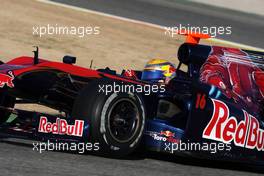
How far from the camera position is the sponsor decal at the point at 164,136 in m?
7.26

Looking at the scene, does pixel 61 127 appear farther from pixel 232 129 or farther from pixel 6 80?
pixel 232 129

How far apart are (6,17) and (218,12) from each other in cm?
682

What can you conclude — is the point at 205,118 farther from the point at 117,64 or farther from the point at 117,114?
the point at 117,64

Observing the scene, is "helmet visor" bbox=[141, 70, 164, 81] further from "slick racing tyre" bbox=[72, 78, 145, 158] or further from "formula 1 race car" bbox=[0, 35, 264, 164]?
"slick racing tyre" bbox=[72, 78, 145, 158]

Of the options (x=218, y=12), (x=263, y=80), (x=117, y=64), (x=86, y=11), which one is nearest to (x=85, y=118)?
(x=263, y=80)

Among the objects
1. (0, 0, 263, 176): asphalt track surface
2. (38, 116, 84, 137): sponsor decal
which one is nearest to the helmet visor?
(0, 0, 263, 176): asphalt track surface

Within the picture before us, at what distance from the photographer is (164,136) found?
7262 mm

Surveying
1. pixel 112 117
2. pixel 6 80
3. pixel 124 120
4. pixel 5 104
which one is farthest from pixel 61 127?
pixel 5 104

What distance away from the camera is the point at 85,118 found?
6.75 meters

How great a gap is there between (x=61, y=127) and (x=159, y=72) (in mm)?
1914

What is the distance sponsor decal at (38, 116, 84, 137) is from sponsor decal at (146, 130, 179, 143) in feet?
2.84

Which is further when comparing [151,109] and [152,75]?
[152,75]

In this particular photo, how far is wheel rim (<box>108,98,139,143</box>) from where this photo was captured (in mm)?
6859

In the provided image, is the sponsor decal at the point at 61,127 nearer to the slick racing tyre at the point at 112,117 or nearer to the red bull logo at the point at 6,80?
the slick racing tyre at the point at 112,117
